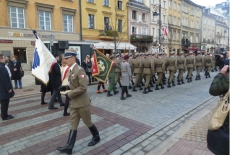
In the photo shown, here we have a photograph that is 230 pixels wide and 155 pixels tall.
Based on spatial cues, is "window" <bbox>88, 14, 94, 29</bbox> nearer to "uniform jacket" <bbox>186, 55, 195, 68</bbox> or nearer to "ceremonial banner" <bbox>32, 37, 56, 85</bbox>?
"uniform jacket" <bbox>186, 55, 195, 68</bbox>

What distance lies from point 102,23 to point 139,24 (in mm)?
8685

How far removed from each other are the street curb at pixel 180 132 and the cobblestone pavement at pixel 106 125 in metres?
0.13

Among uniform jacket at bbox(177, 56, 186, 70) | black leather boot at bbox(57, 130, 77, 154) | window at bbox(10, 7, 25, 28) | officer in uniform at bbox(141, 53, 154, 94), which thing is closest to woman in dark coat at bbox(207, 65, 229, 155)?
black leather boot at bbox(57, 130, 77, 154)

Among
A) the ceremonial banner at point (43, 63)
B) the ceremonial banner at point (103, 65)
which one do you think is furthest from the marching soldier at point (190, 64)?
the ceremonial banner at point (43, 63)

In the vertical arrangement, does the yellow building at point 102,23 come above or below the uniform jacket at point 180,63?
above

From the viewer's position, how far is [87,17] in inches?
949

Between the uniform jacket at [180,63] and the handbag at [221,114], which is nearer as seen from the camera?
the handbag at [221,114]

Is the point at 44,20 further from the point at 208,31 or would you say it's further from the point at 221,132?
the point at 208,31

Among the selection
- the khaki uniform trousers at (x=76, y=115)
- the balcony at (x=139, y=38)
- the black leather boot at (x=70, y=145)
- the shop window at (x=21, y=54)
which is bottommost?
the black leather boot at (x=70, y=145)

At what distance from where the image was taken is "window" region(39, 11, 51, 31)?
65.2 feet

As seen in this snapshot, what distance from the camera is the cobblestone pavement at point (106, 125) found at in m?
3.80

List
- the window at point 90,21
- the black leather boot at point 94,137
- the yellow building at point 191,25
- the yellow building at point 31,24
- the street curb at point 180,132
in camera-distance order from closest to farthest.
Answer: the street curb at point 180,132 < the black leather boot at point 94,137 < the yellow building at point 31,24 < the window at point 90,21 < the yellow building at point 191,25

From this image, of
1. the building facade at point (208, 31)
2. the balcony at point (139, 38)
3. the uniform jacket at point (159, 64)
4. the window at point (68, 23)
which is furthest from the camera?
the building facade at point (208, 31)

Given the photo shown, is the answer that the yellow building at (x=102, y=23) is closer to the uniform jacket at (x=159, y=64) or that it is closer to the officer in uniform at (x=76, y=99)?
the uniform jacket at (x=159, y=64)
